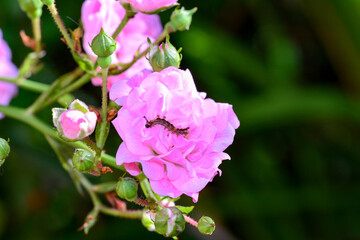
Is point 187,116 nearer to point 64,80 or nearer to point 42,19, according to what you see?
point 64,80

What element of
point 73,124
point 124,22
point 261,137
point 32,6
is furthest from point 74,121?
point 261,137

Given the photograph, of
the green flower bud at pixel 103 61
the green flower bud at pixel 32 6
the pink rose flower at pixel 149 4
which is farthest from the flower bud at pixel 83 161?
the green flower bud at pixel 32 6

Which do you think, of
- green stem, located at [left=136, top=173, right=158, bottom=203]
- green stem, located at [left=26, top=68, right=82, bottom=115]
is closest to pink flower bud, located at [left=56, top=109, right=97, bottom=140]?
green stem, located at [left=136, top=173, right=158, bottom=203]

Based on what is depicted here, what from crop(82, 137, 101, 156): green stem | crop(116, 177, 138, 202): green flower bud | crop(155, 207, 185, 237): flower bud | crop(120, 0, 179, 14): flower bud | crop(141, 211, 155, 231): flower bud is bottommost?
crop(141, 211, 155, 231): flower bud

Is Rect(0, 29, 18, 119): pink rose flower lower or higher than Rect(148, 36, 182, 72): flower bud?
lower

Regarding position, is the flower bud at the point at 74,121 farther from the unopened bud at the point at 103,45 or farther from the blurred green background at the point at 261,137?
the blurred green background at the point at 261,137

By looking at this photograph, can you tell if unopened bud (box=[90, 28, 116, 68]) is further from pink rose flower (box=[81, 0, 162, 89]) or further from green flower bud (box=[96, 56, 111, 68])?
pink rose flower (box=[81, 0, 162, 89])
